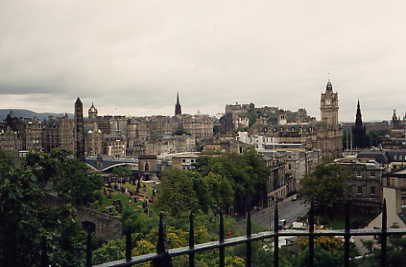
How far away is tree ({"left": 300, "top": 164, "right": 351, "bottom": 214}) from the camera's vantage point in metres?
32.6

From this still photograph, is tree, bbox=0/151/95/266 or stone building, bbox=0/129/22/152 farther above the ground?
stone building, bbox=0/129/22/152

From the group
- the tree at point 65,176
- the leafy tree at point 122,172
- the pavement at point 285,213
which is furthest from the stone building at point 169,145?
the tree at point 65,176

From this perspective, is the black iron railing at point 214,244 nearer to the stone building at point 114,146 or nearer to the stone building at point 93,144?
the stone building at point 114,146

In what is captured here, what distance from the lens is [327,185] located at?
109 feet

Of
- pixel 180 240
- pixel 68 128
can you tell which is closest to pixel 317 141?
pixel 68 128

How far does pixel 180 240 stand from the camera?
653 inches

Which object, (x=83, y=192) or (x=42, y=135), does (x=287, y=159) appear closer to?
(x=83, y=192)

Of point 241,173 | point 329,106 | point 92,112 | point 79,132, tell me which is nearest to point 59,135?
point 79,132

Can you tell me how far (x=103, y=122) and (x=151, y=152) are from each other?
102ft

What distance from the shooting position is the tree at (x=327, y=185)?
32594 millimetres

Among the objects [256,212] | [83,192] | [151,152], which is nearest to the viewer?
[83,192]

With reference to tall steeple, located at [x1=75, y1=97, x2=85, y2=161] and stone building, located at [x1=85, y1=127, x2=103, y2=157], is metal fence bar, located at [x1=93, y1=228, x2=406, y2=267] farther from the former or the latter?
stone building, located at [x1=85, y1=127, x2=103, y2=157]

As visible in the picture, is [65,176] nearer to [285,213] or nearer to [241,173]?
[241,173]

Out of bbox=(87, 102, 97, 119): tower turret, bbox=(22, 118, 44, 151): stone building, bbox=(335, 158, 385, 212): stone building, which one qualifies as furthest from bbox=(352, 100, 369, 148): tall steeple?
bbox=(87, 102, 97, 119): tower turret
